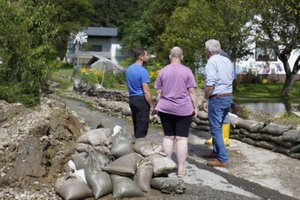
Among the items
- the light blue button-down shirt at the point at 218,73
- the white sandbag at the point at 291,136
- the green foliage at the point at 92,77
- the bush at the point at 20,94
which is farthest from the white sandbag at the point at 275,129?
the green foliage at the point at 92,77

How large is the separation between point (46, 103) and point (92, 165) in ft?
12.0

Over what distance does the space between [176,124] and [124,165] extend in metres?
1.10

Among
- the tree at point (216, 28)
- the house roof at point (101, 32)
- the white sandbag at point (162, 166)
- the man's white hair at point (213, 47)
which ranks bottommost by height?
the white sandbag at point (162, 166)

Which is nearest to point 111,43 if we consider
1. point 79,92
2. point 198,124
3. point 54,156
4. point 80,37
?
point 80,37

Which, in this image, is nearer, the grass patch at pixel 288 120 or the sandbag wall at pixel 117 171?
the sandbag wall at pixel 117 171

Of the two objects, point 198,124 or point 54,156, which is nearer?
point 54,156

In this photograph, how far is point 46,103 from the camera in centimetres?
980

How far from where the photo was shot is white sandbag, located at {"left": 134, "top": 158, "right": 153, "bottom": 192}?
6.37 metres

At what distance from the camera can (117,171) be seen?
6.38 meters

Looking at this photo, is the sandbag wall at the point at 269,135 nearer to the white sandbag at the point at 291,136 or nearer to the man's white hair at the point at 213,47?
the white sandbag at the point at 291,136

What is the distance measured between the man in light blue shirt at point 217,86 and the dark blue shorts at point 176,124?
0.87 metres

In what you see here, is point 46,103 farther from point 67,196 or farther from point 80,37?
point 80,37

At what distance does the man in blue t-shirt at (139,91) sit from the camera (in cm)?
777

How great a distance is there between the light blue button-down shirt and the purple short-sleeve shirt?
753mm
